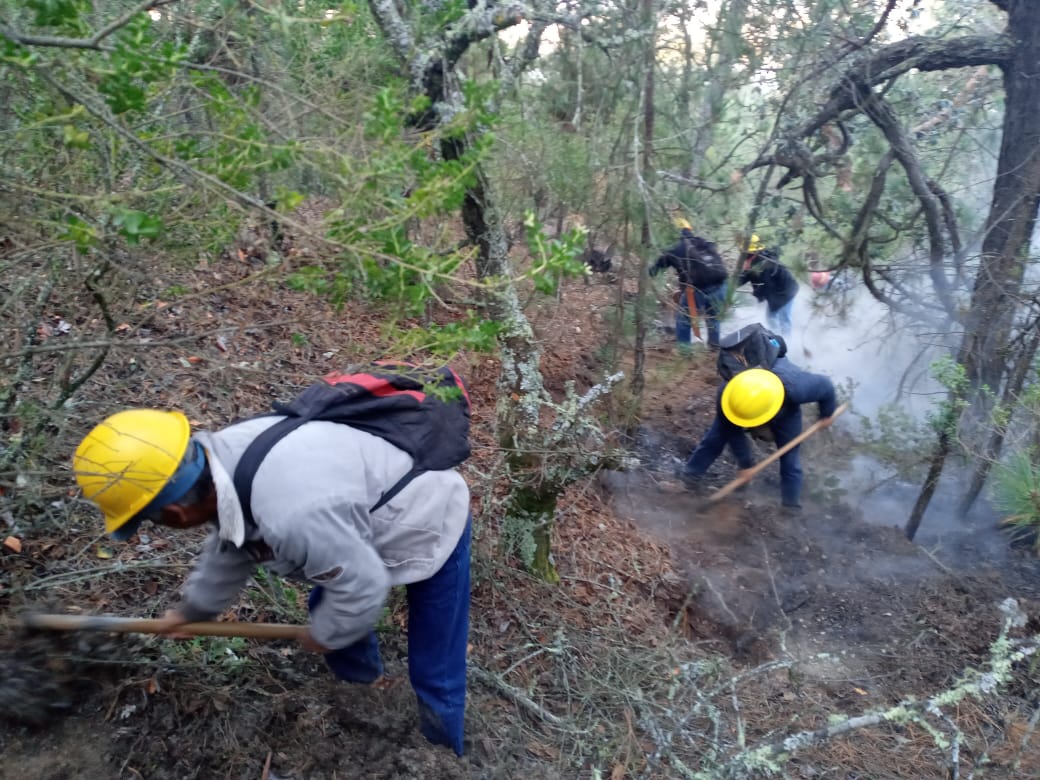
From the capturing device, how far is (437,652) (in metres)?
2.77

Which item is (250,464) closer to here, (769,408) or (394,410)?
(394,410)

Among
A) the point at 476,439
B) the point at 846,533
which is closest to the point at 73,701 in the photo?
the point at 476,439

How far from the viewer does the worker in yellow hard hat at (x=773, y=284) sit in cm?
695

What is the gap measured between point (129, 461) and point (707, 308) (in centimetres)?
521

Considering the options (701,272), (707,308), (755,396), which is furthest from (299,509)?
(701,272)

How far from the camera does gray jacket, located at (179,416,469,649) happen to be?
2.09 m

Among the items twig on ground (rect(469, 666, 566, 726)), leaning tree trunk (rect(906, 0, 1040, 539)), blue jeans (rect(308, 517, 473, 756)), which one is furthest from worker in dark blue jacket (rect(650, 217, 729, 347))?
blue jeans (rect(308, 517, 473, 756))

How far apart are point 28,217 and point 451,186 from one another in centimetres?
139

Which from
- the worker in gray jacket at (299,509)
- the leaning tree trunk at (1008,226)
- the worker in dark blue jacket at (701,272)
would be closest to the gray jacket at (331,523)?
the worker in gray jacket at (299,509)

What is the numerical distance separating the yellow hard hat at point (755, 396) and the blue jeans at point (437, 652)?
10.9ft

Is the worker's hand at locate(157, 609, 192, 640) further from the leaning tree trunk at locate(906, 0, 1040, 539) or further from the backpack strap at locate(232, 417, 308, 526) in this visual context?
the leaning tree trunk at locate(906, 0, 1040, 539)

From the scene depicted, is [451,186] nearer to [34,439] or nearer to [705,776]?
[34,439]

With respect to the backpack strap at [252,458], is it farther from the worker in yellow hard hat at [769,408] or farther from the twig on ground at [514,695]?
the worker in yellow hard hat at [769,408]

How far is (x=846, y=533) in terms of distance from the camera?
224 inches
